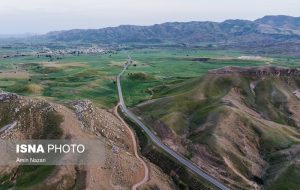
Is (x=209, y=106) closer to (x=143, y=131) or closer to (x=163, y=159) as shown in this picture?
(x=143, y=131)

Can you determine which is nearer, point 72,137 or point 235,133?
→ point 72,137

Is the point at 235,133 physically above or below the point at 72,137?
below

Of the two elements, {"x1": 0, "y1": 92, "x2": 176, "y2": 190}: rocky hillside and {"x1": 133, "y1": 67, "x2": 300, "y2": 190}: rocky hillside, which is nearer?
{"x1": 0, "y1": 92, "x2": 176, "y2": 190}: rocky hillside

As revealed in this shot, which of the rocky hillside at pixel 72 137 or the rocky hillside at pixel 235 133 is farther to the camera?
the rocky hillside at pixel 235 133
